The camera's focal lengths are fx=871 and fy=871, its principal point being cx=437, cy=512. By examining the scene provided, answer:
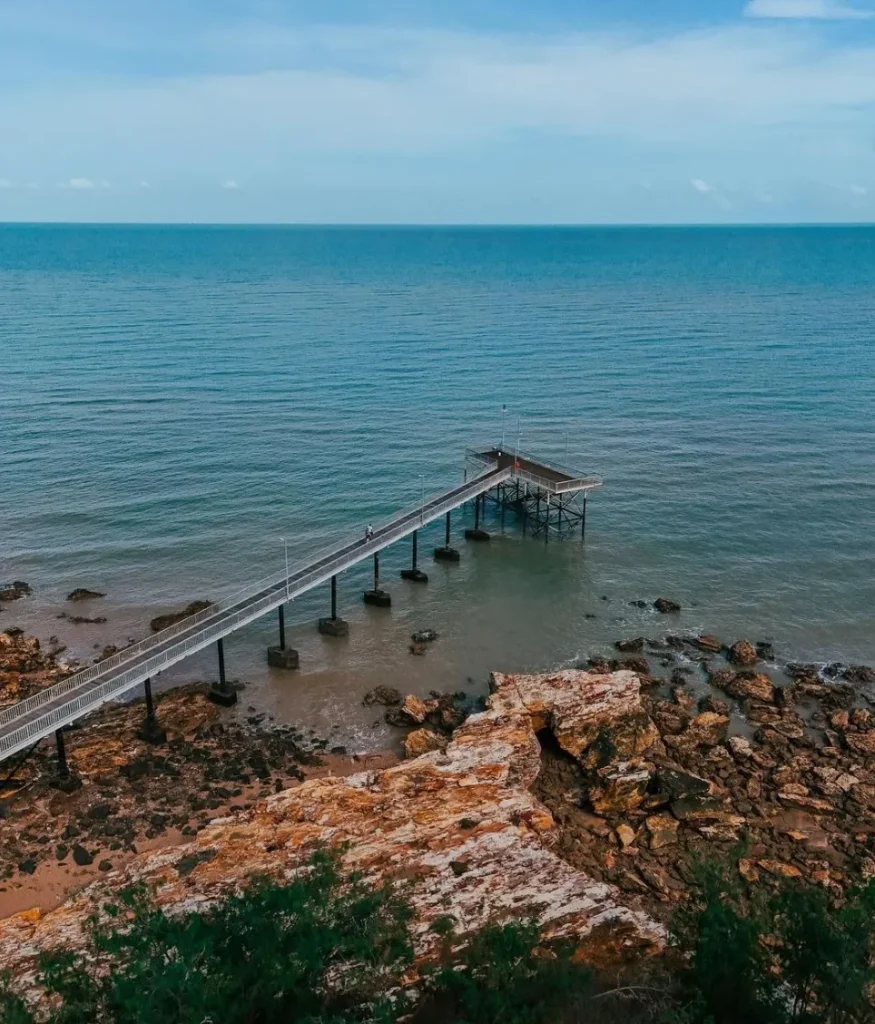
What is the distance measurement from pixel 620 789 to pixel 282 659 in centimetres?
1863

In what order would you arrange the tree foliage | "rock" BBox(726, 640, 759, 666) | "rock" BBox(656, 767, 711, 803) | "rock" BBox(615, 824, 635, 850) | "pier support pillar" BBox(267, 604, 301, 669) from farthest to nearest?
1. "rock" BBox(726, 640, 759, 666)
2. "pier support pillar" BBox(267, 604, 301, 669)
3. "rock" BBox(656, 767, 711, 803)
4. "rock" BBox(615, 824, 635, 850)
5. the tree foliage

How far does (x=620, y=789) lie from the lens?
32250mm

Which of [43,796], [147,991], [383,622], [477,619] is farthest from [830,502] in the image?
[147,991]

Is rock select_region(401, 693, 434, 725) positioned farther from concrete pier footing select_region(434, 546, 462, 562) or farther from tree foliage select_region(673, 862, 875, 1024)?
tree foliage select_region(673, 862, 875, 1024)

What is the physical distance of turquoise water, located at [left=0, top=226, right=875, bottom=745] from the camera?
4862cm

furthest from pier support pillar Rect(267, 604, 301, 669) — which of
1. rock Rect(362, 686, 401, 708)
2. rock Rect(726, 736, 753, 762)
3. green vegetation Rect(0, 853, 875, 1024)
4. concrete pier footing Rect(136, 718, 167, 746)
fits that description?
green vegetation Rect(0, 853, 875, 1024)

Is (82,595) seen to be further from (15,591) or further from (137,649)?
(137,649)

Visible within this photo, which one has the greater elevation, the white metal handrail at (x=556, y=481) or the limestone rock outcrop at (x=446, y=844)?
the white metal handrail at (x=556, y=481)

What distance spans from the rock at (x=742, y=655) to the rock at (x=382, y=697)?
1725 centimetres

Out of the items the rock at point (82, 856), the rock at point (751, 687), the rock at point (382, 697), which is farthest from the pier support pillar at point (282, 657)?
the rock at point (751, 687)

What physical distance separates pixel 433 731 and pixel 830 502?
40.3 metres

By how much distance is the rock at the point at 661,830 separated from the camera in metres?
30.5

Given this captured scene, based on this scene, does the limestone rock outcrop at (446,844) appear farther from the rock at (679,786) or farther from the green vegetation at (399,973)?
the green vegetation at (399,973)

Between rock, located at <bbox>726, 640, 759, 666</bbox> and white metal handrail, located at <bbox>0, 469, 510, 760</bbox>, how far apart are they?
19.2m
